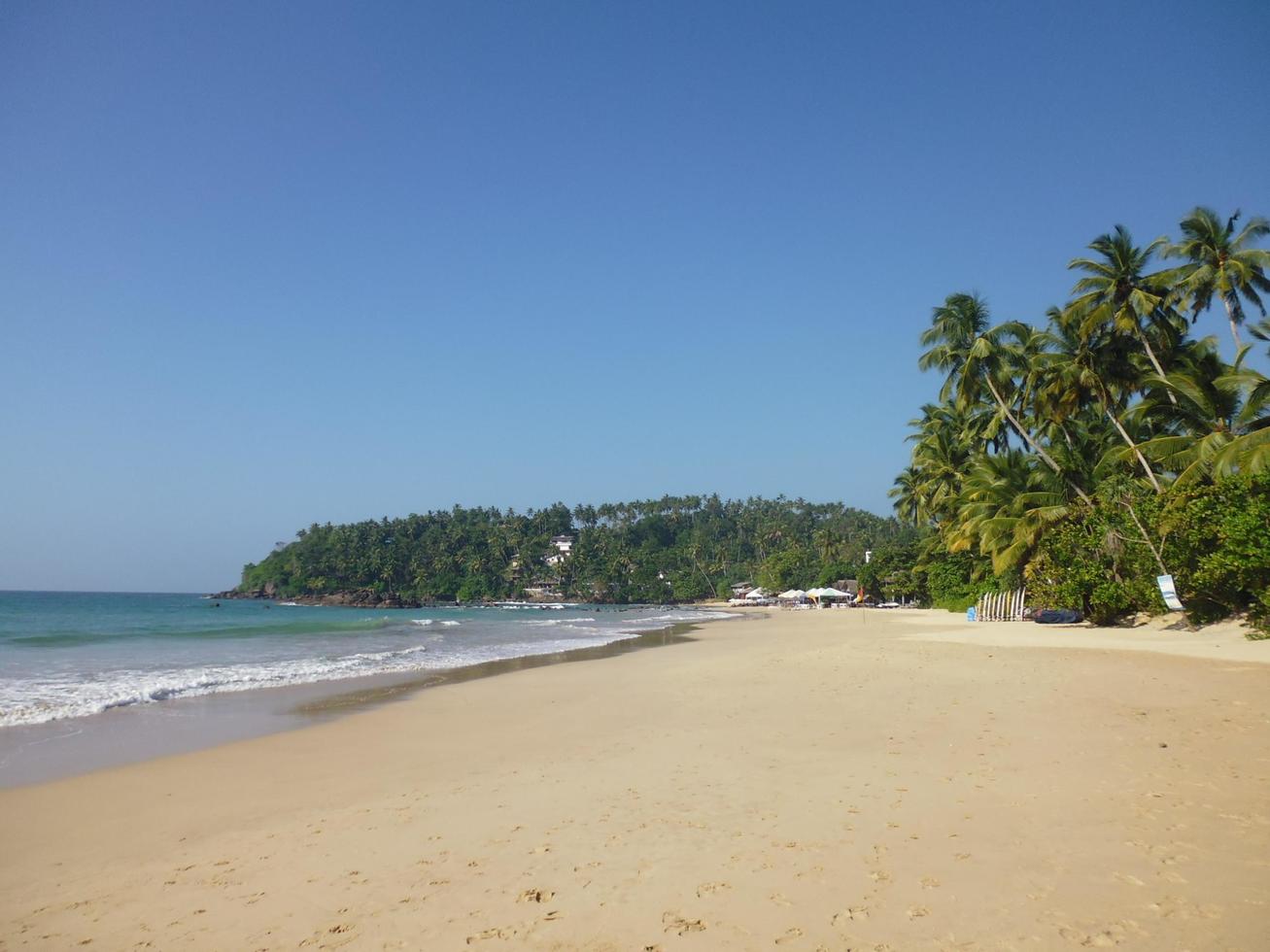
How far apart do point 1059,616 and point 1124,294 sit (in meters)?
11.2

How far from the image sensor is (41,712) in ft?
42.3

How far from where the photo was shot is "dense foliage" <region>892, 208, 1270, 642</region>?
18469 mm

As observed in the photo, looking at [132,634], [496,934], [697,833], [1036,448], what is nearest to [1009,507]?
[1036,448]

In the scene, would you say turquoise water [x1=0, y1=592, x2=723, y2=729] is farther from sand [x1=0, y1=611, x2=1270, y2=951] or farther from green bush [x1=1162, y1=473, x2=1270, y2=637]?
green bush [x1=1162, y1=473, x2=1270, y2=637]

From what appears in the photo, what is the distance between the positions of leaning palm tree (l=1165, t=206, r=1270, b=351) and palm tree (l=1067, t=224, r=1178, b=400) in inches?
33.4

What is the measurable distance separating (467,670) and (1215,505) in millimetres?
19380

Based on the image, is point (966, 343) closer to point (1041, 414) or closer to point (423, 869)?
point (1041, 414)

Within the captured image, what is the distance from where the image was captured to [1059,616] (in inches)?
1034

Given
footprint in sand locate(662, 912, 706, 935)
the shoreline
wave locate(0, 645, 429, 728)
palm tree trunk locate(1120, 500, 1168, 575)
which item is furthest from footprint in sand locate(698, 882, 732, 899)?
palm tree trunk locate(1120, 500, 1168, 575)

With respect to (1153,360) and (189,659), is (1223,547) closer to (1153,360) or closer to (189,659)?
(1153,360)

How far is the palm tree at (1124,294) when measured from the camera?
78.5 feet

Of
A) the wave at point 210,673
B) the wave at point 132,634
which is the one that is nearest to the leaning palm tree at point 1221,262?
the wave at point 210,673

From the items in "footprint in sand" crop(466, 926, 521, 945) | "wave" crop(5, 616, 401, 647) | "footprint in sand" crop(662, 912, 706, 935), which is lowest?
"wave" crop(5, 616, 401, 647)

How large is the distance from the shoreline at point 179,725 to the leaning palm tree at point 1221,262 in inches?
947
